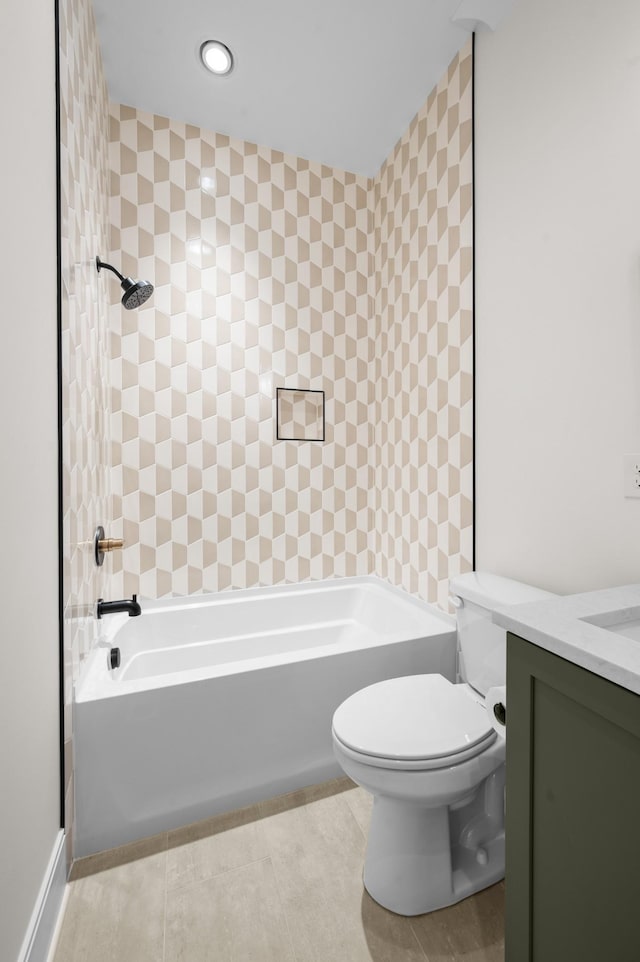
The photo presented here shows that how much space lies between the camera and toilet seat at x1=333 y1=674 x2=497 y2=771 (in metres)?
1.11

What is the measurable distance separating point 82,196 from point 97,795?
192 cm

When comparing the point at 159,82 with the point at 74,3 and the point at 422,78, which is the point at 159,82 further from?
the point at 422,78

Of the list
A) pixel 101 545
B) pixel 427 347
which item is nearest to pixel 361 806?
pixel 101 545

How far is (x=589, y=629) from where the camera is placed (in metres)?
0.77

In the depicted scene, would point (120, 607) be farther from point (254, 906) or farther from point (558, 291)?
point (558, 291)

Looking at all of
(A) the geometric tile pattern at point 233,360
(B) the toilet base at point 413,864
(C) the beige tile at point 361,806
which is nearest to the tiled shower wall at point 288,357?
(A) the geometric tile pattern at point 233,360

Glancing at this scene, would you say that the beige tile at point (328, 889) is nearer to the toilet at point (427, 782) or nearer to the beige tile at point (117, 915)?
the toilet at point (427, 782)

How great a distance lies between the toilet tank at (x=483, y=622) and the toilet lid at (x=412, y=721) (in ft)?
0.47

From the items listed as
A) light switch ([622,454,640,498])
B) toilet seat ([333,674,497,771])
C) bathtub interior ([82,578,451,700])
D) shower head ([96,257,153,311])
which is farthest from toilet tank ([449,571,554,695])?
shower head ([96,257,153,311])

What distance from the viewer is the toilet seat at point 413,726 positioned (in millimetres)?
1112

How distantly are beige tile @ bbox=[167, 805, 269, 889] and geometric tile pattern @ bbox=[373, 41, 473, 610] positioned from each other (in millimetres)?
1118

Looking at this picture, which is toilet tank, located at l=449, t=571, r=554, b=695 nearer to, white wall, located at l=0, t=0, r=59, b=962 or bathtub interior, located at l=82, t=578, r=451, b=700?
bathtub interior, located at l=82, t=578, r=451, b=700

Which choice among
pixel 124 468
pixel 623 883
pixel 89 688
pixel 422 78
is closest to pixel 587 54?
pixel 422 78

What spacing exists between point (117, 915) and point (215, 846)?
294 mm
